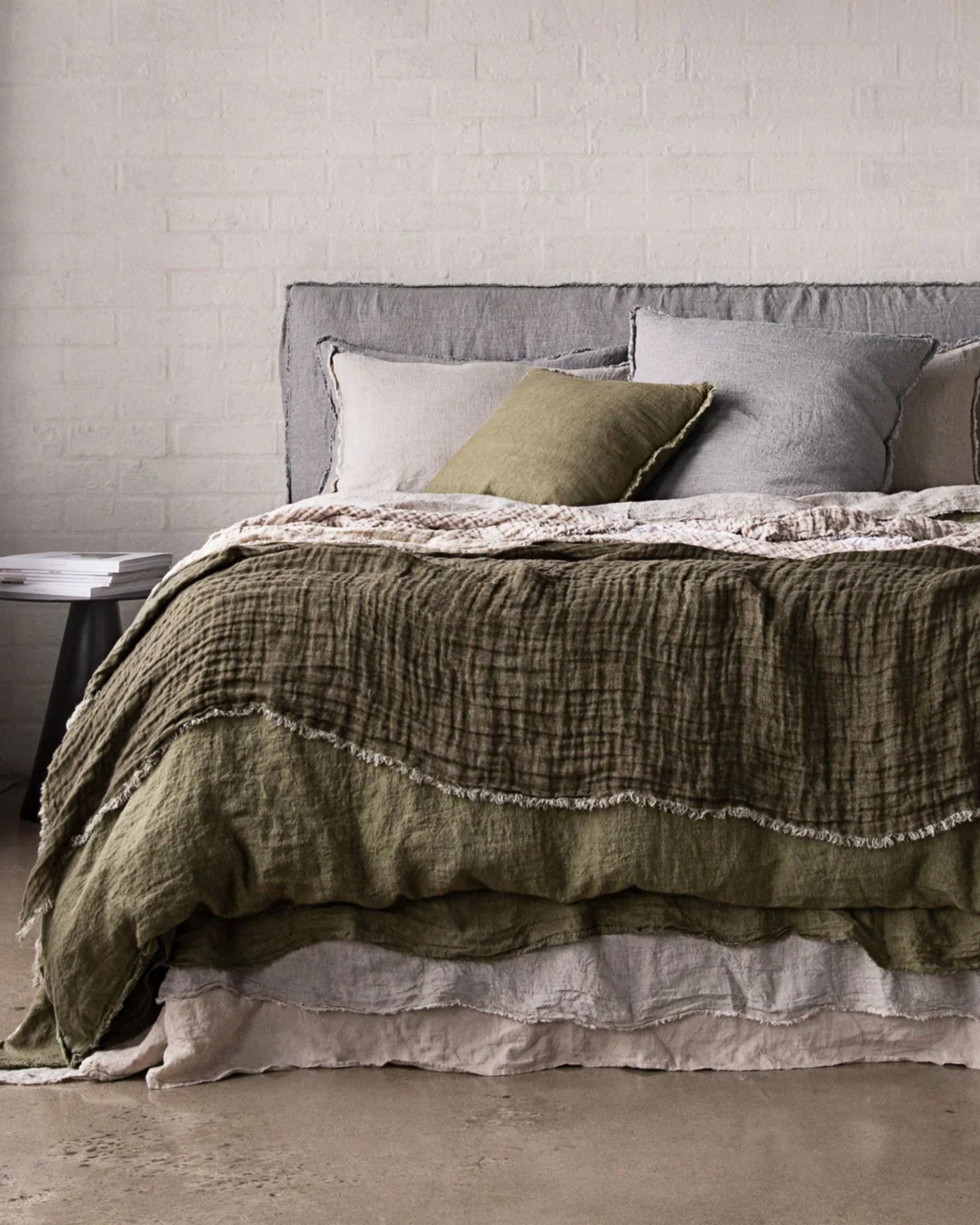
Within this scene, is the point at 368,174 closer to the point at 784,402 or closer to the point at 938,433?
the point at 784,402

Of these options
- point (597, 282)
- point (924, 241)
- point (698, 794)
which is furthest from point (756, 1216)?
point (924, 241)

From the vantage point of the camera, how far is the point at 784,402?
319 centimetres

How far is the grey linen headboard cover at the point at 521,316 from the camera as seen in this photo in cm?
372

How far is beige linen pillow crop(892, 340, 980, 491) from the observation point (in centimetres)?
342

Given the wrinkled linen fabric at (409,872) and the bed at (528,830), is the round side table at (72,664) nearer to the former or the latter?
the bed at (528,830)

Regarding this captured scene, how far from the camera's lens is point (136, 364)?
3918 mm

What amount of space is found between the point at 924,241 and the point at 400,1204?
322 cm

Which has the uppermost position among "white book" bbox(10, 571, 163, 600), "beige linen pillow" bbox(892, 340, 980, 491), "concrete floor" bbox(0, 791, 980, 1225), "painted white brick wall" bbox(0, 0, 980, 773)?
"painted white brick wall" bbox(0, 0, 980, 773)

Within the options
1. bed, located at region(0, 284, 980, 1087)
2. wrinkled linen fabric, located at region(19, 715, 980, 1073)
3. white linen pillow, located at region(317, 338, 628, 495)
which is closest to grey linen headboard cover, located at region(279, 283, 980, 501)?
white linen pillow, located at region(317, 338, 628, 495)

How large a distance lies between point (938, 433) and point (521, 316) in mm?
1115

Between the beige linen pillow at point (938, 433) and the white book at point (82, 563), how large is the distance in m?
1.83

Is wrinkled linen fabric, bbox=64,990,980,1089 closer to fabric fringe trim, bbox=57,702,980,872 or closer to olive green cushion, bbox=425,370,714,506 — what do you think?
fabric fringe trim, bbox=57,702,980,872

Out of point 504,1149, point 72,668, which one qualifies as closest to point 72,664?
point 72,668

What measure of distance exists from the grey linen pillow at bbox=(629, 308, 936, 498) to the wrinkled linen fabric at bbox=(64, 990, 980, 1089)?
146 cm
